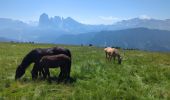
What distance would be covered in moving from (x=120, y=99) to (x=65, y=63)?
21.6 feet

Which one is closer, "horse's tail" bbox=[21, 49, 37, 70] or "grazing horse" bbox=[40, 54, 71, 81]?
"grazing horse" bbox=[40, 54, 71, 81]

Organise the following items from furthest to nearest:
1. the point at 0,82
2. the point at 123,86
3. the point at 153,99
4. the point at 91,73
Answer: the point at 91,73
the point at 0,82
the point at 123,86
the point at 153,99

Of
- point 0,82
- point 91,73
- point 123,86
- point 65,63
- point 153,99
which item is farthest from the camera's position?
point 91,73

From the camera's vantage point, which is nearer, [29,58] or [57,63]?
[57,63]

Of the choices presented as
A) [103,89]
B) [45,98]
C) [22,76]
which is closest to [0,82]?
[22,76]

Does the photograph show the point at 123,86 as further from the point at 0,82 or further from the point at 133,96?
the point at 0,82

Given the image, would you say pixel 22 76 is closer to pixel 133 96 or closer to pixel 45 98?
pixel 45 98

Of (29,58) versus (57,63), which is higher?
(29,58)

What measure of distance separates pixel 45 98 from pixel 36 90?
1.76 meters

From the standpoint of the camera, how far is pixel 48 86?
17.4 meters

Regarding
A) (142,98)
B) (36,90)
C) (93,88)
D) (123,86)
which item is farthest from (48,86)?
(142,98)

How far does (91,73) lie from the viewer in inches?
856

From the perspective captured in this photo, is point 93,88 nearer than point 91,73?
Yes

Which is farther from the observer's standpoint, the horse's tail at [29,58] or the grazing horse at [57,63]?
the horse's tail at [29,58]
